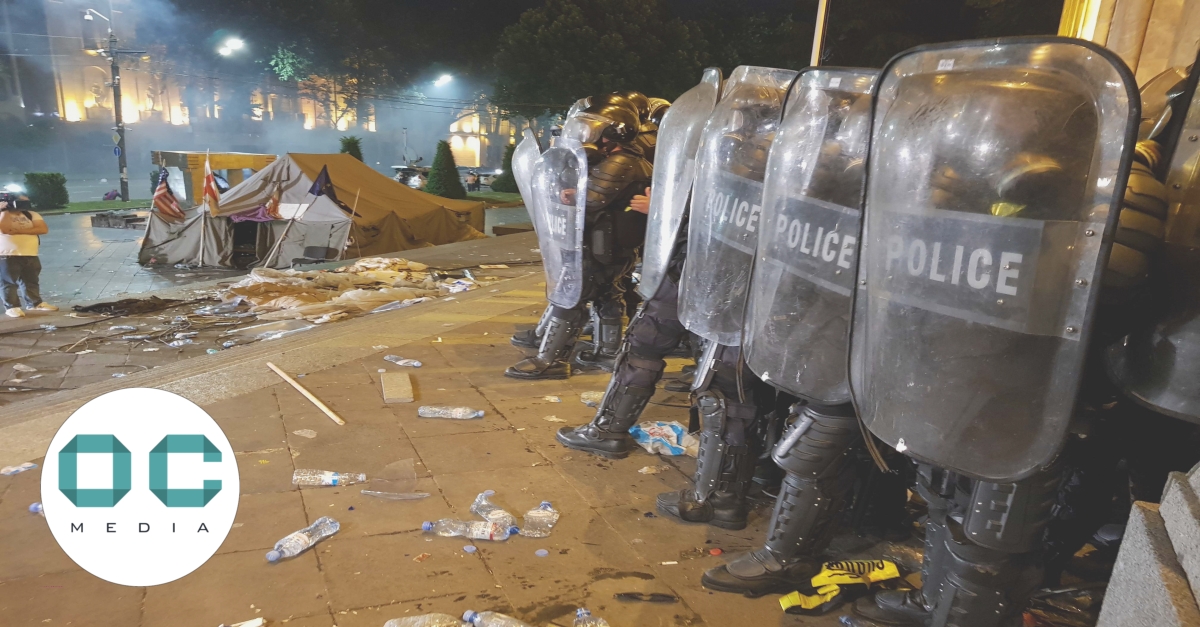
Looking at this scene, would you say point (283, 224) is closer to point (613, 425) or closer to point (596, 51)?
point (613, 425)

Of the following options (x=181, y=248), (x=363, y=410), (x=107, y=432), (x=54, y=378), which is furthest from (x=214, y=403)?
(x=181, y=248)

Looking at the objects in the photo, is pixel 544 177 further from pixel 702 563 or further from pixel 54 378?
pixel 54 378

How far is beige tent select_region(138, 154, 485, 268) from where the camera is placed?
14.3 meters

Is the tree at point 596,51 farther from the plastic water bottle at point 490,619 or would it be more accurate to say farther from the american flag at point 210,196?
the plastic water bottle at point 490,619

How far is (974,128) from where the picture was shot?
152 centimetres

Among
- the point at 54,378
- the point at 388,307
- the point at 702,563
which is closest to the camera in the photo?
the point at 702,563

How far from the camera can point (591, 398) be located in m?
4.44

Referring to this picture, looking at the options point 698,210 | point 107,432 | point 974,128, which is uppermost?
point 974,128

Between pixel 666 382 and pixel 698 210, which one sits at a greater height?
pixel 698 210

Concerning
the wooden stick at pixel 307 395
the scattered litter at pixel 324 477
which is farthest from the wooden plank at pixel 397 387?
the scattered litter at pixel 324 477

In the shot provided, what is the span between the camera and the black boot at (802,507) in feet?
7.29

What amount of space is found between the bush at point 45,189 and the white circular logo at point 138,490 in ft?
94.6

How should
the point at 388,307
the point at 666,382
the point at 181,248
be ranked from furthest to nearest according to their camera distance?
the point at 181,248
the point at 388,307
the point at 666,382

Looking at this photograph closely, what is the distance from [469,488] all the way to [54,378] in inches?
218
